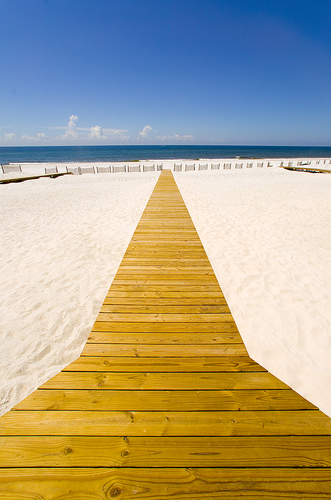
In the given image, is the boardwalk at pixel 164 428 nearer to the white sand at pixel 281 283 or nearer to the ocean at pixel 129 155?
the white sand at pixel 281 283

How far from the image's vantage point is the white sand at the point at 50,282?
8.20 feet

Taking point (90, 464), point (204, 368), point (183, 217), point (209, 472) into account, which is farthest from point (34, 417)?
point (183, 217)

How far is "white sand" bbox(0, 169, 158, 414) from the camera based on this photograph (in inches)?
98.3

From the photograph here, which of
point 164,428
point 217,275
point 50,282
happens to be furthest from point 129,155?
point 164,428

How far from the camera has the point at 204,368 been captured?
1874mm

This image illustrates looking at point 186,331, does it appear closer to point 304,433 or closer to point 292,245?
point 304,433

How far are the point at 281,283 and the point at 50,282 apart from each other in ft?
13.2

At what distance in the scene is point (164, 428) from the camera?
1.41 meters

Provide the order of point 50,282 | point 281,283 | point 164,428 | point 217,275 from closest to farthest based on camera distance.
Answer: point 164,428, point 281,283, point 50,282, point 217,275

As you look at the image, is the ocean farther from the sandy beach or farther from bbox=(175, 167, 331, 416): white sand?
bbox=(175, 167, 331, 416): white sand

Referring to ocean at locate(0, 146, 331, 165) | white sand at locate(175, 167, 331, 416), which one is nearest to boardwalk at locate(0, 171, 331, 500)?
white sand at locate(175, 167, 331, 416)

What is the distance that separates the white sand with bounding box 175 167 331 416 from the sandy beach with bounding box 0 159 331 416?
14mm

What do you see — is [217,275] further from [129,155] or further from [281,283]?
[129,155]

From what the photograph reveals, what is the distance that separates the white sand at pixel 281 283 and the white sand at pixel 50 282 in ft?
7.13
